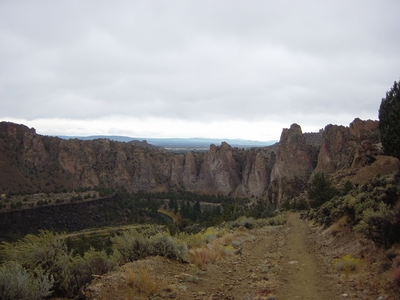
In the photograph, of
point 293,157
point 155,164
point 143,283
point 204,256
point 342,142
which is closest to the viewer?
point 143,283

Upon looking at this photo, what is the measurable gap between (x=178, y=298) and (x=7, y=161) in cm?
10997

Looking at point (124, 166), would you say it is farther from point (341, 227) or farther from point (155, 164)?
point (341, 227)

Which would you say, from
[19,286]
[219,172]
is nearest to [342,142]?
[219,172]

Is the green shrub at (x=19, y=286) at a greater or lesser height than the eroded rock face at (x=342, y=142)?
lesser

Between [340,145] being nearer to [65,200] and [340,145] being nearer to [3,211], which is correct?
[65,200]

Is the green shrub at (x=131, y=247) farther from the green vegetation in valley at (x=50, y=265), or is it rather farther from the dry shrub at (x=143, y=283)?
the dry shrub at (x=143, y=283)

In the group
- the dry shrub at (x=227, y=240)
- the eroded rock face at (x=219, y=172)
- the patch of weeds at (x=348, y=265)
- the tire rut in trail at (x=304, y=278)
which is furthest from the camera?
the eroded rock face at (x=219, y=172)

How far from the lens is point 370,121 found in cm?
7775

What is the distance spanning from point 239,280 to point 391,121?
56.8ft

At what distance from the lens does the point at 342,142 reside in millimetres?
83438

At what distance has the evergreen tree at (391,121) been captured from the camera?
2020 cm

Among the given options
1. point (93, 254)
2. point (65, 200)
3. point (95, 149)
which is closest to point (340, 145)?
point (65, 200)

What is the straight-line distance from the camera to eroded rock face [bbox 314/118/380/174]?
2403 inches

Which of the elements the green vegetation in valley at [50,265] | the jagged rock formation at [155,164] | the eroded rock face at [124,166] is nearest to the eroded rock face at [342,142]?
the jagged rock formation at [155,164]
